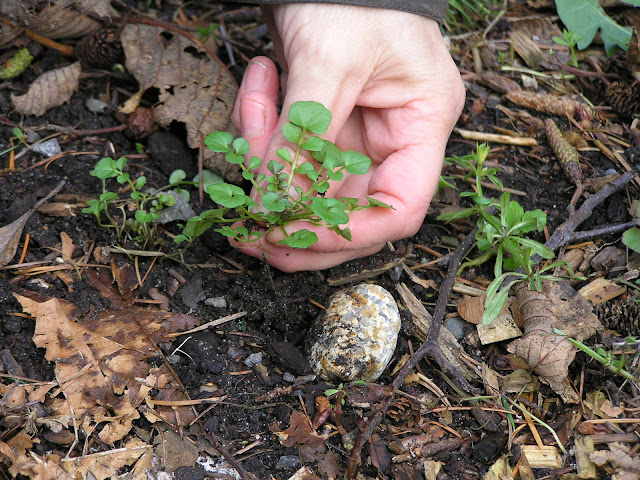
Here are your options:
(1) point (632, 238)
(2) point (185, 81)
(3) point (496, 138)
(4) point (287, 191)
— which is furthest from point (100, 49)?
(1) point (632, 238)

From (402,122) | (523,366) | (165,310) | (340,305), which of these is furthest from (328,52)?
(523,366)

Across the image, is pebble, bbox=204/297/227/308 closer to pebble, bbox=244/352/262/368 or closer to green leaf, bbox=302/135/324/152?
pebble, bbox=244/352/262/368

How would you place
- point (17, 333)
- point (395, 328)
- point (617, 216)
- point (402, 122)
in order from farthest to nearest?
point (617, 216) < point (402, 122) < point (395, 328) < point (17, 333)

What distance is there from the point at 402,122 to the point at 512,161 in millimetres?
919

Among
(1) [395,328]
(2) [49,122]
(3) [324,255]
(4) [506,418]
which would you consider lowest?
(4) [506,418]

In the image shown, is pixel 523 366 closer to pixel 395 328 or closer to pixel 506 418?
pixel 506 418

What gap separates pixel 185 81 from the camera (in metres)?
3.07

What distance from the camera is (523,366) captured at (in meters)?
2.35

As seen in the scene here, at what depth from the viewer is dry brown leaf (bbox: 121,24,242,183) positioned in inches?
114

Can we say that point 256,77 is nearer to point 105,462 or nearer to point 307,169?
point 307,169

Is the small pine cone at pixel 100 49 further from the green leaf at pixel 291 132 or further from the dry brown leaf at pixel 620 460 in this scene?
the dry brown leaf at pixel 620 460

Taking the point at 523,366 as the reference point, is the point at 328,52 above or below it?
above

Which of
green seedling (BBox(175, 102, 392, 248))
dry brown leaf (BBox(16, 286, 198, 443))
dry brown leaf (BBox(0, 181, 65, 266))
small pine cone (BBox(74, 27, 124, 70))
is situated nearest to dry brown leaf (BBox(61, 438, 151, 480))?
dry brown leaf (BBox(16, 286, 198, 443))

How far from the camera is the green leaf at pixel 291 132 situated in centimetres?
209
